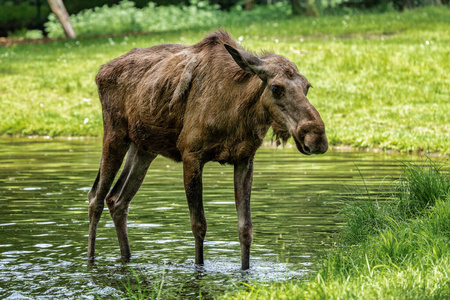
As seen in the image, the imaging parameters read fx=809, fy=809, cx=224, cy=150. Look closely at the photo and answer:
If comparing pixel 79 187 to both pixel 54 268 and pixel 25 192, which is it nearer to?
pixel 25 192

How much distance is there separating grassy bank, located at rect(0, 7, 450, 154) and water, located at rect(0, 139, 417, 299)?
2.89 meters

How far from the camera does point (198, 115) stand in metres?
7.16

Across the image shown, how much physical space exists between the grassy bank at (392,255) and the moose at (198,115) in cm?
96

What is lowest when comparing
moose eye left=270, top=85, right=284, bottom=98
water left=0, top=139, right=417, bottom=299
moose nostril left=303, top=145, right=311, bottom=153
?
water left=0, top=139, right=417, bottom=299

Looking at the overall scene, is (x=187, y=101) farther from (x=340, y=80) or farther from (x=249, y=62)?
(x=340, y=80)

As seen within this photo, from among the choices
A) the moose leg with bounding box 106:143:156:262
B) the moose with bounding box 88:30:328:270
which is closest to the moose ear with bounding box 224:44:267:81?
the moose with bounding box 88:30:328:270

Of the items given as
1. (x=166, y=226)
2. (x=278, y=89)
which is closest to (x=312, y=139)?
(x=278, y=89)

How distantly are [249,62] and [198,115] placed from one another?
75 centimetres

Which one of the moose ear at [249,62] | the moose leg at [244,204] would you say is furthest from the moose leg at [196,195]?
the moose ear at [249,62]

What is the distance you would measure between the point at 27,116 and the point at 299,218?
12.7m

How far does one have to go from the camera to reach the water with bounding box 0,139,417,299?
6.79 m

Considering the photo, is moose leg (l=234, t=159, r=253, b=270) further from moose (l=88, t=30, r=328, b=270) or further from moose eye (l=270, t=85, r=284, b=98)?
moose eye (l=270, t=85, r=284, b=98)

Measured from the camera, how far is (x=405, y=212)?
7824 millimetres

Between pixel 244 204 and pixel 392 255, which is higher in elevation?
pixel 244 204
